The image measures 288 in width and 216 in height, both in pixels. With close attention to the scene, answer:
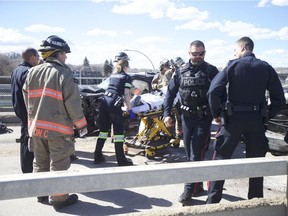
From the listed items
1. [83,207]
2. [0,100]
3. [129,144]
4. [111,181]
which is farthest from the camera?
[0,100]

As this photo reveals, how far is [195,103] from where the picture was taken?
165 inches

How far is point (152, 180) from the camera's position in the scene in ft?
7.04

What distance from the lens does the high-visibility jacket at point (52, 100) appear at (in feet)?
12.0

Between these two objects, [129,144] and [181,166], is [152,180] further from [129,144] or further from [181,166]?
[129,144]

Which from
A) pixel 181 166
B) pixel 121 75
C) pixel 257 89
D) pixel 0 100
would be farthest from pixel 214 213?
pixel 0 100

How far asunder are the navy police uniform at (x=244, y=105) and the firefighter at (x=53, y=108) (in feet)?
5.48

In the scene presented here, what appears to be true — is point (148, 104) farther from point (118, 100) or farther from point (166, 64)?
point (166, 64)

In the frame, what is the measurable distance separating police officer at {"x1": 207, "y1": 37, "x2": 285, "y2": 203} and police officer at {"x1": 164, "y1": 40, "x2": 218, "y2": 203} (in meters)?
0.43

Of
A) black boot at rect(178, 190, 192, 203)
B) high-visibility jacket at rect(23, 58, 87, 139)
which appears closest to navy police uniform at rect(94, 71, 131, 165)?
black boot at rect(178, 190, 192, 203)

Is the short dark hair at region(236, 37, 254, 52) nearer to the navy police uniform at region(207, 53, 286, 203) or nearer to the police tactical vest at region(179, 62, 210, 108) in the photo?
the navy police uniform at region(207, 53, 286, 203)

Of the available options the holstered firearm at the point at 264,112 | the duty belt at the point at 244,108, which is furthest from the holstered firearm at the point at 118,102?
the holstered firearm at the point at 264,112

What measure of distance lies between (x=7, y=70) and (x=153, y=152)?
30.3 metres

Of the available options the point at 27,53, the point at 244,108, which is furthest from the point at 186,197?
the point at 27,53

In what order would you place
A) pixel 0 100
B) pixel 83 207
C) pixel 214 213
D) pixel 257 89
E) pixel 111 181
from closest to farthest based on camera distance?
pixel 111 181
pixel 214 213
pixel 257 89
pixel 83 207
pixel 0 100
